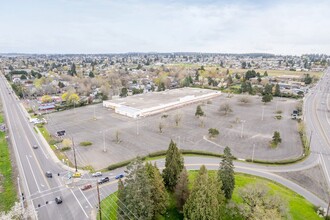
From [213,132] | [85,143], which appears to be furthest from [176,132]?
[85,143]

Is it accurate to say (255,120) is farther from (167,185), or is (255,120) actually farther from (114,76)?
(114,76)

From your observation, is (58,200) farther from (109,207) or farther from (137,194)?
(137,194)

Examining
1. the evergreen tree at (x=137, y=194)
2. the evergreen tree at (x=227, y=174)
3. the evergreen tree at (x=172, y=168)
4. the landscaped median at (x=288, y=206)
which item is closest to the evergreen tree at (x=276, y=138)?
the landscaped median at (x=288, y=206)

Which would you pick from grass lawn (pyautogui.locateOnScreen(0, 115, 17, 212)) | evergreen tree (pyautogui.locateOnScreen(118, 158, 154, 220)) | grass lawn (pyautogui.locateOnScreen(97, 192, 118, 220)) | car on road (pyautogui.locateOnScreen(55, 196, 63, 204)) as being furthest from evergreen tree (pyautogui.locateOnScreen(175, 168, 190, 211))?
grass lawn (pyautogui.locateOnScreen(0, 115, 17, 212))

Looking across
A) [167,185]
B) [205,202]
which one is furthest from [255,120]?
[205,202]

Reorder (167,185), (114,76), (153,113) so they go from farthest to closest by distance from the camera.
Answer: (114,76) < (153,113) < (167,185)
